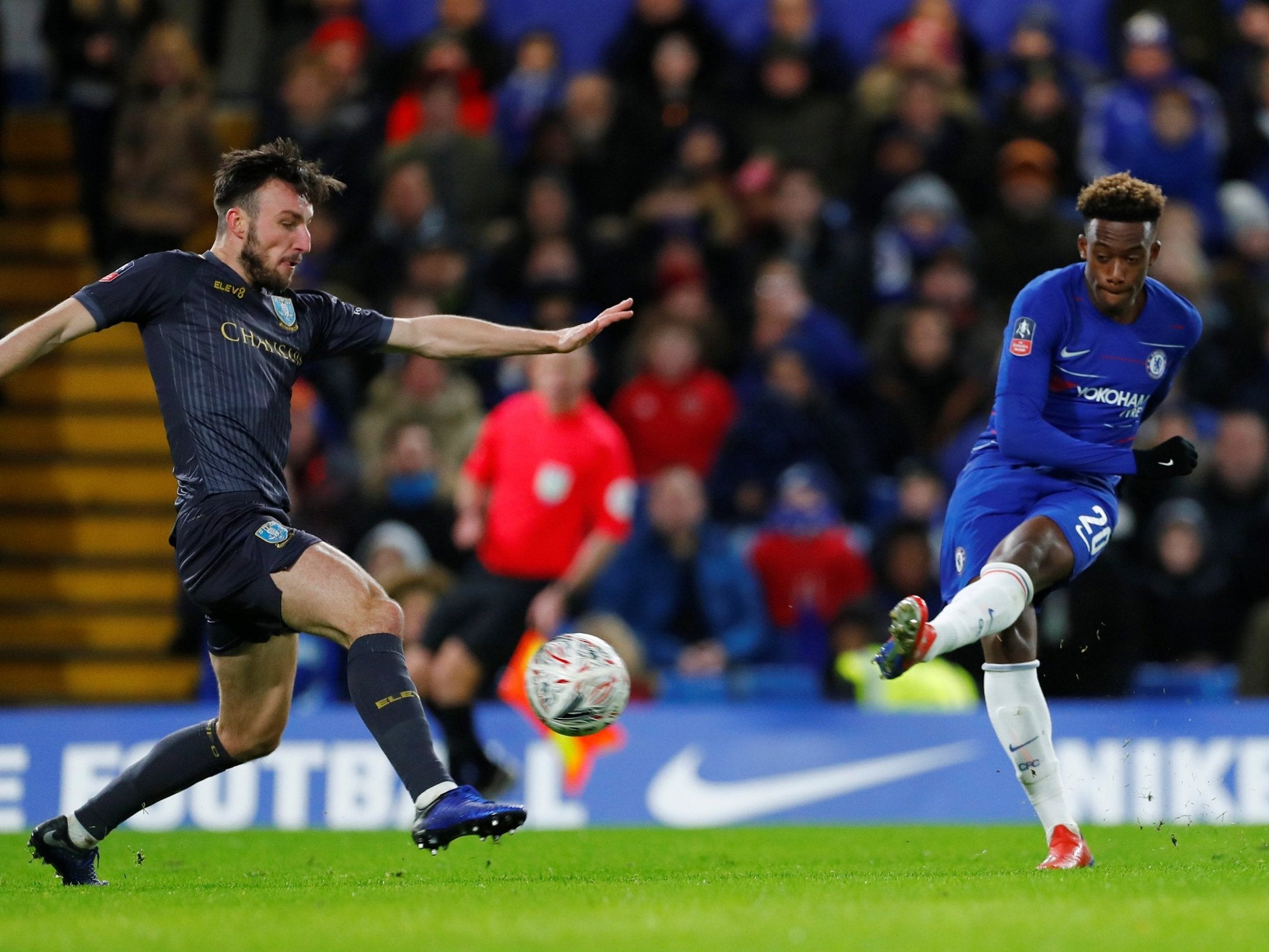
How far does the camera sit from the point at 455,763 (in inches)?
433

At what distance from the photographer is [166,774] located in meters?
7.13

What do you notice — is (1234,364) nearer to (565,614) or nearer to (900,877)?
(565,614)

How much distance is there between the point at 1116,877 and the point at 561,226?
8.81 m

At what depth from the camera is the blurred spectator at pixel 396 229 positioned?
48.5 ft

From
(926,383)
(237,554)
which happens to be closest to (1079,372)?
(237,554)

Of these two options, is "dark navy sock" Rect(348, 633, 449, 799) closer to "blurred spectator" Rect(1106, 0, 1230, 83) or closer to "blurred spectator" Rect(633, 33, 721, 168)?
"blurred spectator" Rect(633, 33, 721, 168)

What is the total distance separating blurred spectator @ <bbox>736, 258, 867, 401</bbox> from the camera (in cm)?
1402

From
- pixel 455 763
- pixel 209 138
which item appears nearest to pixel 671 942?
pixel 455 763

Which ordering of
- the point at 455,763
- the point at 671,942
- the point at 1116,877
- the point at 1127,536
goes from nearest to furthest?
the point at 671,942 → the point at 1116,877 → the point at 455,763 → the point at 1127,536

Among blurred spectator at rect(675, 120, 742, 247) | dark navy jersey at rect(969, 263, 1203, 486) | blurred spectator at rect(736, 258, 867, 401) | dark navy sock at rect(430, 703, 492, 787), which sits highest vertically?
blurred spectator at rect(675, 120, 742, 247)

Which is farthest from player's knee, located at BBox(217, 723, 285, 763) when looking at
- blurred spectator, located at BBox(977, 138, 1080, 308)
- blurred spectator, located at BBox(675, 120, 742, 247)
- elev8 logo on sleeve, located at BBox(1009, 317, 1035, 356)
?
blurred spectator, located at BBox(977, 138, 1080, 308)

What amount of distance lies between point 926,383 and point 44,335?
834 centimetres

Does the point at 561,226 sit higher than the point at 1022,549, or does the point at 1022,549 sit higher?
the point at 561,226

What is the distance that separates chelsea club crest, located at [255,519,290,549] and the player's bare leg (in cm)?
9
